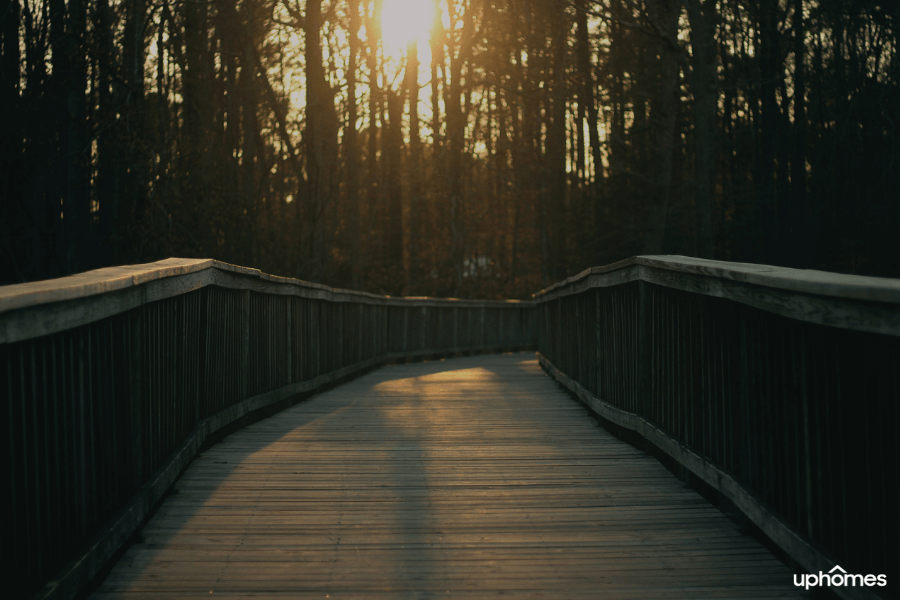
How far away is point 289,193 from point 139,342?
98.8ft

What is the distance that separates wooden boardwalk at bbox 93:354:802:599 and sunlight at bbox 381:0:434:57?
2185cm

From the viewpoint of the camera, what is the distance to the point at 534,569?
3.40m

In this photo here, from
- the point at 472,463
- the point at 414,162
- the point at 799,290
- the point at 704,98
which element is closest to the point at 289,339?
the point at 472,463

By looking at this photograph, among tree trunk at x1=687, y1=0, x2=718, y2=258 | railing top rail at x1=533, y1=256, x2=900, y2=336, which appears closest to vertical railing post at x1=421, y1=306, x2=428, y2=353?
tree trunk at x1=687, y1=0, x2=718, y2=258

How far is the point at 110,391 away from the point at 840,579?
277 cm

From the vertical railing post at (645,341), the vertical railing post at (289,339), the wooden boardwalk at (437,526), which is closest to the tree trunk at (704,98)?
the vertical railing post at (289,339)

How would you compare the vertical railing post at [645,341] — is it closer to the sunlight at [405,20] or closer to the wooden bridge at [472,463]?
the wooden bridge at [472,463]

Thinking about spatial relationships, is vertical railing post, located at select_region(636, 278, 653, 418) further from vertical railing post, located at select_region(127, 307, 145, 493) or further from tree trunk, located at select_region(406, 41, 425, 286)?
tree trunk, located at select_region(406, 41, 425, 286)

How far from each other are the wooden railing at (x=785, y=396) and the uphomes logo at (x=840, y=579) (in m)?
0.02

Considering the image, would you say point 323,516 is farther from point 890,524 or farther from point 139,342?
point 890,524

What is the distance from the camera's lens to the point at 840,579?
273cm

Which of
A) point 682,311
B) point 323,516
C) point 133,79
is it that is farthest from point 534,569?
point 133,79

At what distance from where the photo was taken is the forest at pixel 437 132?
11.0m

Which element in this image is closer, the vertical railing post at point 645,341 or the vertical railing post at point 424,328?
the vertical railing post at point 645,341
